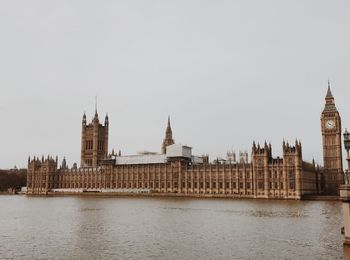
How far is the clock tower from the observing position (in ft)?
391

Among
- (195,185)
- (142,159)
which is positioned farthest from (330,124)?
(142,159)

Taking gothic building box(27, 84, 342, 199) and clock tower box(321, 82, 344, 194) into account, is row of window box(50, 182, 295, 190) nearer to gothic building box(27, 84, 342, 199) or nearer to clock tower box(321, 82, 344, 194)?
gothic building box(27, 84, 342, 199)

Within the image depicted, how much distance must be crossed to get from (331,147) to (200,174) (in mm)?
39485

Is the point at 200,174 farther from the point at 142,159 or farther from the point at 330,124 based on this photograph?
the point at 330,124

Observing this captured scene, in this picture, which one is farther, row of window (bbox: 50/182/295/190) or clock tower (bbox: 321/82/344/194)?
clock tower (bbox: 321/82/344/194)

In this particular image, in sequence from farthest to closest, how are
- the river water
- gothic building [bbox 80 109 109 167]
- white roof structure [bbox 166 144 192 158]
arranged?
gothic building [bbox 80 109 109 167], white roof structure [bbox 166 144 192 158], the river water

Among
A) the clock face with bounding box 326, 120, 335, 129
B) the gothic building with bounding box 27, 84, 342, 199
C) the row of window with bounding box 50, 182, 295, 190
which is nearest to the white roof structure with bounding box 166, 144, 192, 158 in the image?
the gothic building with bounding box 27, 84, 342, 199

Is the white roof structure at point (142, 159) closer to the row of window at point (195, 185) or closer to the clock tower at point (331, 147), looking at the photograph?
the row of window at point (195, 185)

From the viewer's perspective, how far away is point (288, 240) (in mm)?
32875

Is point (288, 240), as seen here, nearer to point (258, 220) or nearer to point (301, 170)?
point (258, 220)

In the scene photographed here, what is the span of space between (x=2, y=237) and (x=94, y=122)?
143744 millimetres

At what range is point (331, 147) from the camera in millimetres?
121250

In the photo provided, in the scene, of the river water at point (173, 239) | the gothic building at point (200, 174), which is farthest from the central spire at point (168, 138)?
the river water at point (173, 239)

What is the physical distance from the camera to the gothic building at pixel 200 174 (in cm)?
11031
